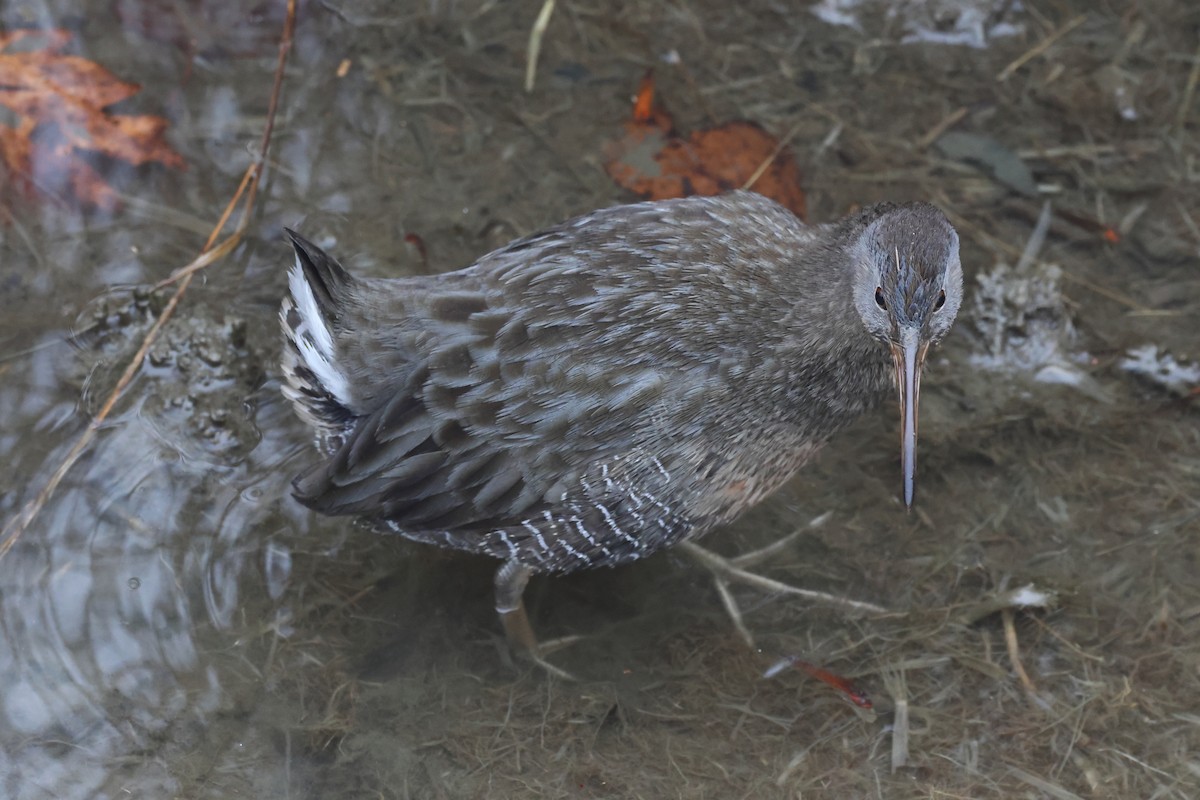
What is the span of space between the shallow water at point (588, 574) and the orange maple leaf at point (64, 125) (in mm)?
83

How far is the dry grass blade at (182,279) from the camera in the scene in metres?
3.50

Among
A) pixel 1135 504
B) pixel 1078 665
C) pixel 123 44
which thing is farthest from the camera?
pixel 123 44

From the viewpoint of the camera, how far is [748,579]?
3721 mm

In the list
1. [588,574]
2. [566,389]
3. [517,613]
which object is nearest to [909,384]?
[566,389]

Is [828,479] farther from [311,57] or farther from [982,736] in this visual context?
[311,57]

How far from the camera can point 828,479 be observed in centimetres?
391

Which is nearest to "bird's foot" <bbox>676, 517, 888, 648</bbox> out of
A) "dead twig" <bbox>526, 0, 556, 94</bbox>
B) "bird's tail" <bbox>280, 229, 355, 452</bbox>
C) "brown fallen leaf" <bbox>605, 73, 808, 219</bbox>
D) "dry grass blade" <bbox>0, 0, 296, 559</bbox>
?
"bird's tail" <bbox>280, 229, 355, 452</bbox>

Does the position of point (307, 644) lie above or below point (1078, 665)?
above

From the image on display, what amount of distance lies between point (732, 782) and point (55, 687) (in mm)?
1766

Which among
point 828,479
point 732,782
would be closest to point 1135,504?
point 828,479

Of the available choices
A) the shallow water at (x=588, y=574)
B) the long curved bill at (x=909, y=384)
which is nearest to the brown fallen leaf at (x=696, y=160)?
the shallow water at (x=588, y=574)

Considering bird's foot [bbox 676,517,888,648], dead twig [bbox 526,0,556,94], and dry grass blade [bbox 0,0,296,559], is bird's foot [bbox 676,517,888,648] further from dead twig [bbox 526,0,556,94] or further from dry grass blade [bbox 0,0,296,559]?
dead twig [bbox 526,0,556,94]

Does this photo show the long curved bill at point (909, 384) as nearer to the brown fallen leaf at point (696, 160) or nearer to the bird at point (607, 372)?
the bird at point (607, 372)

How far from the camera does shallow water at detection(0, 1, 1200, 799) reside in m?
3.30
